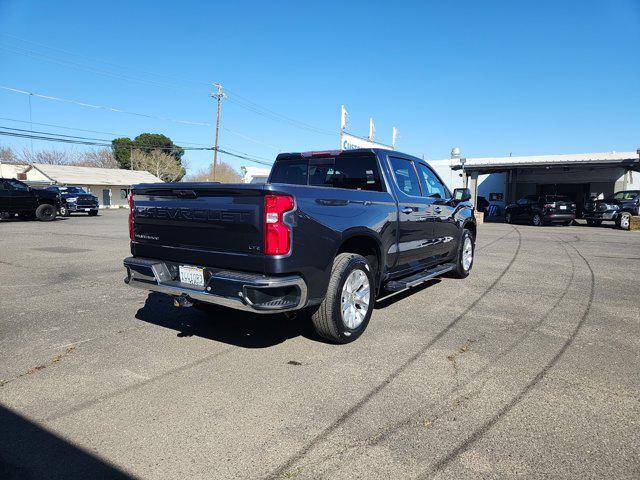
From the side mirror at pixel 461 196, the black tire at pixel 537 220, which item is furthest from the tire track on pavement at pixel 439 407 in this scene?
the black tire at pixel 537 220

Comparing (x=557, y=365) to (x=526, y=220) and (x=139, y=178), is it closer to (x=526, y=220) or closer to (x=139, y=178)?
(x=526, y=220)

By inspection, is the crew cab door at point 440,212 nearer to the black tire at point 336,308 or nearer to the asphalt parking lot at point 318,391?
the asphalt parking lot at point 318,391

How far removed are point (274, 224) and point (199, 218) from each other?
0.83m

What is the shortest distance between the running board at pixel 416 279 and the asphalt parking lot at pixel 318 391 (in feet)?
1.27

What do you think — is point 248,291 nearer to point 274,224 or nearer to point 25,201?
point 274,224

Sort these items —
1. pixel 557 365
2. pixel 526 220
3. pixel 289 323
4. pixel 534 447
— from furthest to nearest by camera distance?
1. pixel 526 220
2. pixel 289 323
3. pixel 557 365
4. pixel 534 447

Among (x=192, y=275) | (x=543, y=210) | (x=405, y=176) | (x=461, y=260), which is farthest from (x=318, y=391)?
(x=543, y=210)

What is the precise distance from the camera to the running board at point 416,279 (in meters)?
5.21

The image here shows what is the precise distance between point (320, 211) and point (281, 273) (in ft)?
2.28

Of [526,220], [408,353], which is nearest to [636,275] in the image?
[408,353]

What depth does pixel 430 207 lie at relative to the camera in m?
6.26

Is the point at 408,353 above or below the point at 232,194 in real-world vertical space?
below

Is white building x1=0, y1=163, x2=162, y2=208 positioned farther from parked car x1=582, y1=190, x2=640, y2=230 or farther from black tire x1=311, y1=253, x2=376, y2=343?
black tire x1=311, y1=253, x2=376, y2=343

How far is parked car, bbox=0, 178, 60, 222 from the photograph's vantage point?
2080cm
